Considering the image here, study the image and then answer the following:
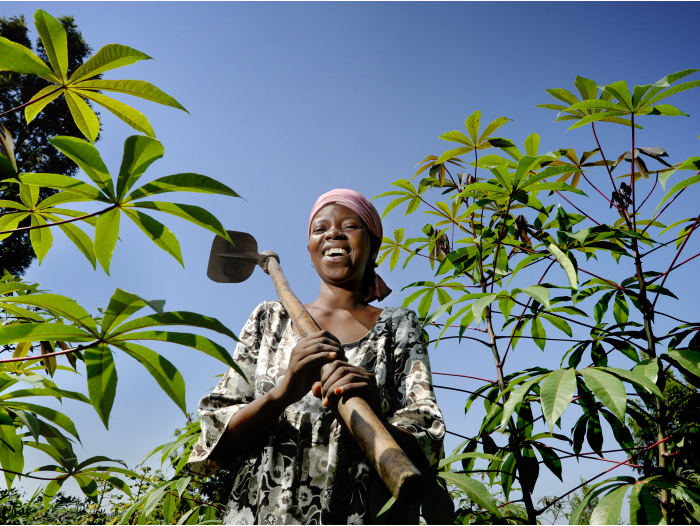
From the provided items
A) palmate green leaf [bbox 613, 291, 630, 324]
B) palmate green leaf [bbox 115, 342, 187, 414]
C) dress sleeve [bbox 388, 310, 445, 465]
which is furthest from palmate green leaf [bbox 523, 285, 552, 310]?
palmate green leaf [bbox 115, 342, 187, 414]

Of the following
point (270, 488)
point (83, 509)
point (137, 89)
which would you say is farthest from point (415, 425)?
point (83, 509)

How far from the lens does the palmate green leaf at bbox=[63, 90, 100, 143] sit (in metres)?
1.07

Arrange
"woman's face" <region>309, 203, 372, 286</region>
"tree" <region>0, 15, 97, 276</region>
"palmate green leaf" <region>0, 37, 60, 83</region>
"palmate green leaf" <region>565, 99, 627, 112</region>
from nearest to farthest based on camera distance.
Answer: "palmate green leaf" <region>0, 37, 60, 83</region> < "palmate green leaf" <region>565, 99, 627, 112</region> < "woman's face" <region>309, 203, 372, 286</region> < "tree" <region>0, 15, 97, 276</region>

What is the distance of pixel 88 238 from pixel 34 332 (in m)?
0.49

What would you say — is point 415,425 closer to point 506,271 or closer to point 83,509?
point 506,271

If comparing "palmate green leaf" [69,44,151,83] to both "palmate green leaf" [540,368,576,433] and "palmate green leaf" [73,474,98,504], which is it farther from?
"palmate green leaf" [540,368,576,433]

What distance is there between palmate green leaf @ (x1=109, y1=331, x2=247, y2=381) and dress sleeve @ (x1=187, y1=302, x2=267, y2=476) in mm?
403

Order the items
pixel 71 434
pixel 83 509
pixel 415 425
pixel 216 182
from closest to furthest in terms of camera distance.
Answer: pixel 216 182, pixel 71 434, pixel 415 425, pixel 83 509

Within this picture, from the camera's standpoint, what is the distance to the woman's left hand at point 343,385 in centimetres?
105

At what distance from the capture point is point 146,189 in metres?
0.95

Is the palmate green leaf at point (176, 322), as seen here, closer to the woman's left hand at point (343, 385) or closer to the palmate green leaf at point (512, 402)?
the woman's left hand at point (343, 385)

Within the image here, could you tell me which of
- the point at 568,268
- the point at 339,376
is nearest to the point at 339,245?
the point at 339,376

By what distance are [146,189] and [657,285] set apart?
169cm

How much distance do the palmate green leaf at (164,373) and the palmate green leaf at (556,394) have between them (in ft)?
2.50
